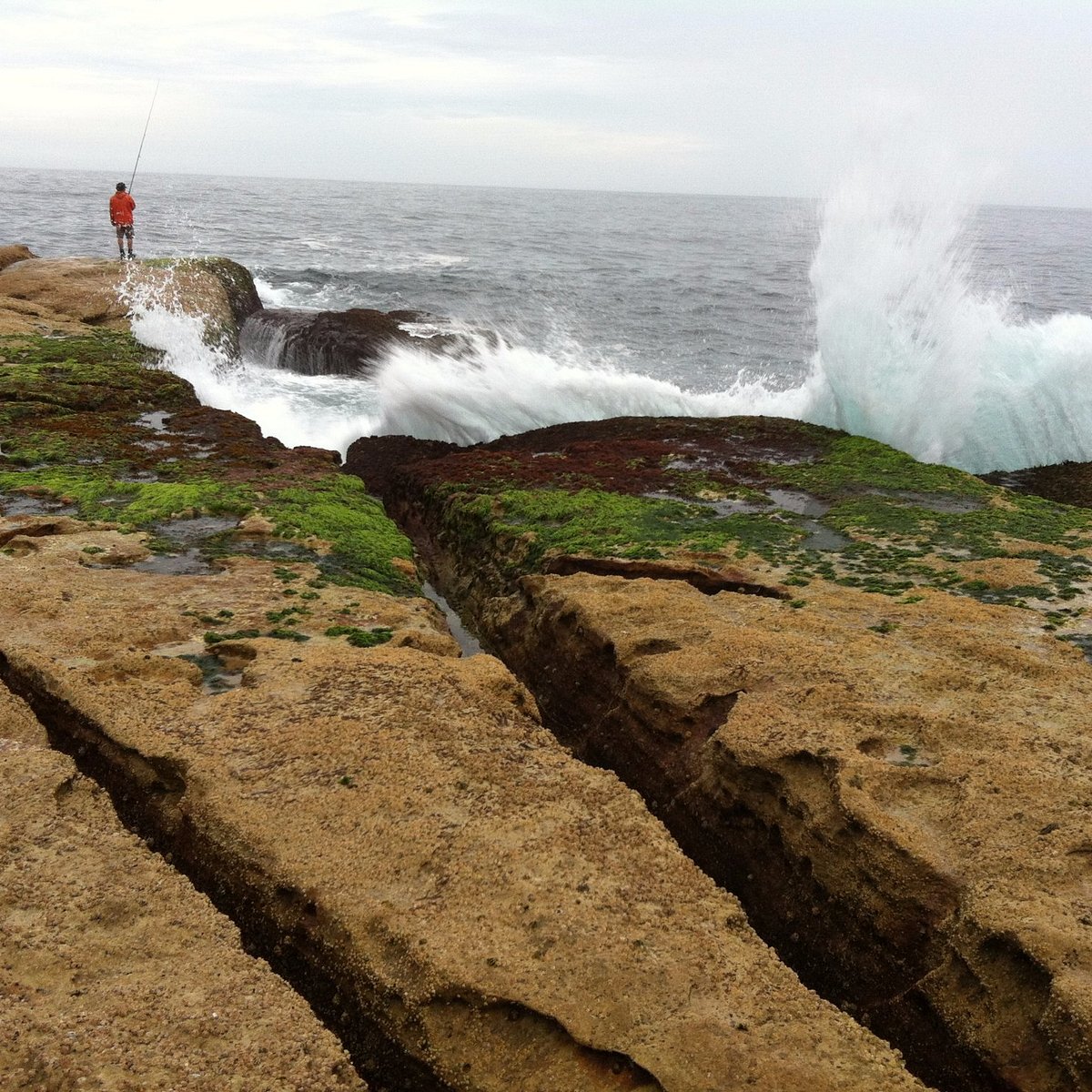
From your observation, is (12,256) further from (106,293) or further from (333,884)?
(333,884)

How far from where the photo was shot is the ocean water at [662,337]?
1617 cm

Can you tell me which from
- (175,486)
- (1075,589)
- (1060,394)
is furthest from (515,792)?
(1060,394)

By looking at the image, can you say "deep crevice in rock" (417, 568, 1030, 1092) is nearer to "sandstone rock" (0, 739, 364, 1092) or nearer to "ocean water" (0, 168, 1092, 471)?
"sandstone rock" (0, 739, 364, 1092)

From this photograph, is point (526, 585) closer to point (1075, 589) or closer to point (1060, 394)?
point (1075, 589)

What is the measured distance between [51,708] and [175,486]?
14.1 ft

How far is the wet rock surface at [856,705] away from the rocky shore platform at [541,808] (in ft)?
0.07

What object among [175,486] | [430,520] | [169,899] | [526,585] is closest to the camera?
[169,899]

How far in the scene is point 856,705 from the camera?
18.2 feet

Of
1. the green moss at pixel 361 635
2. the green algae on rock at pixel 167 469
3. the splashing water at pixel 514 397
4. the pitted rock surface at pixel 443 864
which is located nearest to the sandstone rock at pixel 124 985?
the pitted rock surface at pixel 443 864

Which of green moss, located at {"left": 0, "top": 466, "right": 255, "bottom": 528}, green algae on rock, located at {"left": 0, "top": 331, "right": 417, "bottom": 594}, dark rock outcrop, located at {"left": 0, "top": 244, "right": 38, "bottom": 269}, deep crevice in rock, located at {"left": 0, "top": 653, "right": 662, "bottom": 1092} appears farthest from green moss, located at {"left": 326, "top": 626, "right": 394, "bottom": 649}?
dark rock outcrop, located at {"left": 0, "top": 244, "right": 38, "bottom": 269}

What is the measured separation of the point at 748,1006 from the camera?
3.71 metres

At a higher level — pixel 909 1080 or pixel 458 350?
pixel 458 350

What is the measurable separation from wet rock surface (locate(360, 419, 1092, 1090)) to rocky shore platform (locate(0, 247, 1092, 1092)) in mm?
22

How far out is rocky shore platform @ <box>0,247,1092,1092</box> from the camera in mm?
3590
